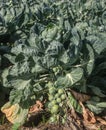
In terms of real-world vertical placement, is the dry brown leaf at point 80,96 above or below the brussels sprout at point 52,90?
below

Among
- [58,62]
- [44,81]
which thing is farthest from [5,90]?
[58,62]

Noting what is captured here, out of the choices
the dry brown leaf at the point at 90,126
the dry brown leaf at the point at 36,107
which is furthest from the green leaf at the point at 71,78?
the dry brown leaf at the point at 36,107

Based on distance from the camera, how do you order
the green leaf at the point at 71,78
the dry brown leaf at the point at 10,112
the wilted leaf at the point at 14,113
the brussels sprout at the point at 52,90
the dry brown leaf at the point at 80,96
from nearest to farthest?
1. the green leaf at the point at 71,78
2. the brussels sprout at the point at 52,90
3. the dry brown leaf at the point at 80,96
4. the wilted leaf at the point at 14,113
5. the dry brown leaf at the point at 10,112

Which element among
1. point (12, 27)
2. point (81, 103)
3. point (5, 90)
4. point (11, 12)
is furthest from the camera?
point (11, 12)

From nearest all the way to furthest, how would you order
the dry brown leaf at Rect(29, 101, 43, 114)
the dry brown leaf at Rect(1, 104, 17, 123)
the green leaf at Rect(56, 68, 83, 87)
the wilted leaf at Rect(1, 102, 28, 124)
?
the green leaf at Rect(56, 68, 83, 87), the wilted leaf at Rect(1, 102, 28, 124), the dry brown leaf at Rect(1, 104, 17, 123), the dry brown leaf at Rect(29, 101, 43, 114)

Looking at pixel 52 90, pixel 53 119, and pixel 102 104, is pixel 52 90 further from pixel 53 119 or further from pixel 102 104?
pixel 102 104

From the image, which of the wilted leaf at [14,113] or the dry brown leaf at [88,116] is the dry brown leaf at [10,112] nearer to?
the wilted leaf at [14,113]

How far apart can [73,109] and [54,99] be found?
240mm

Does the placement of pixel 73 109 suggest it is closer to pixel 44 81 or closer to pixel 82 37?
pixel 44 81

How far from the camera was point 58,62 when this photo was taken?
472 centimetres

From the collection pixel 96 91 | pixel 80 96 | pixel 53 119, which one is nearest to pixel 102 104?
pixel 96 91

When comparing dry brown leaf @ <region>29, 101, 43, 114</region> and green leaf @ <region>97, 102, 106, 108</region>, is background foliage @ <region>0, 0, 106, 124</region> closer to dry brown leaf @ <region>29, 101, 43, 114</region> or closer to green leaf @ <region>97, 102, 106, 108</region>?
green leaf @ <region>97, 102, 106, 108</region>

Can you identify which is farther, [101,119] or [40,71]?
[101,119]

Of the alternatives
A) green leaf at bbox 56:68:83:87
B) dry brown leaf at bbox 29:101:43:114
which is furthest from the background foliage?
dry brown leaf at bbox 29:101:43:114
